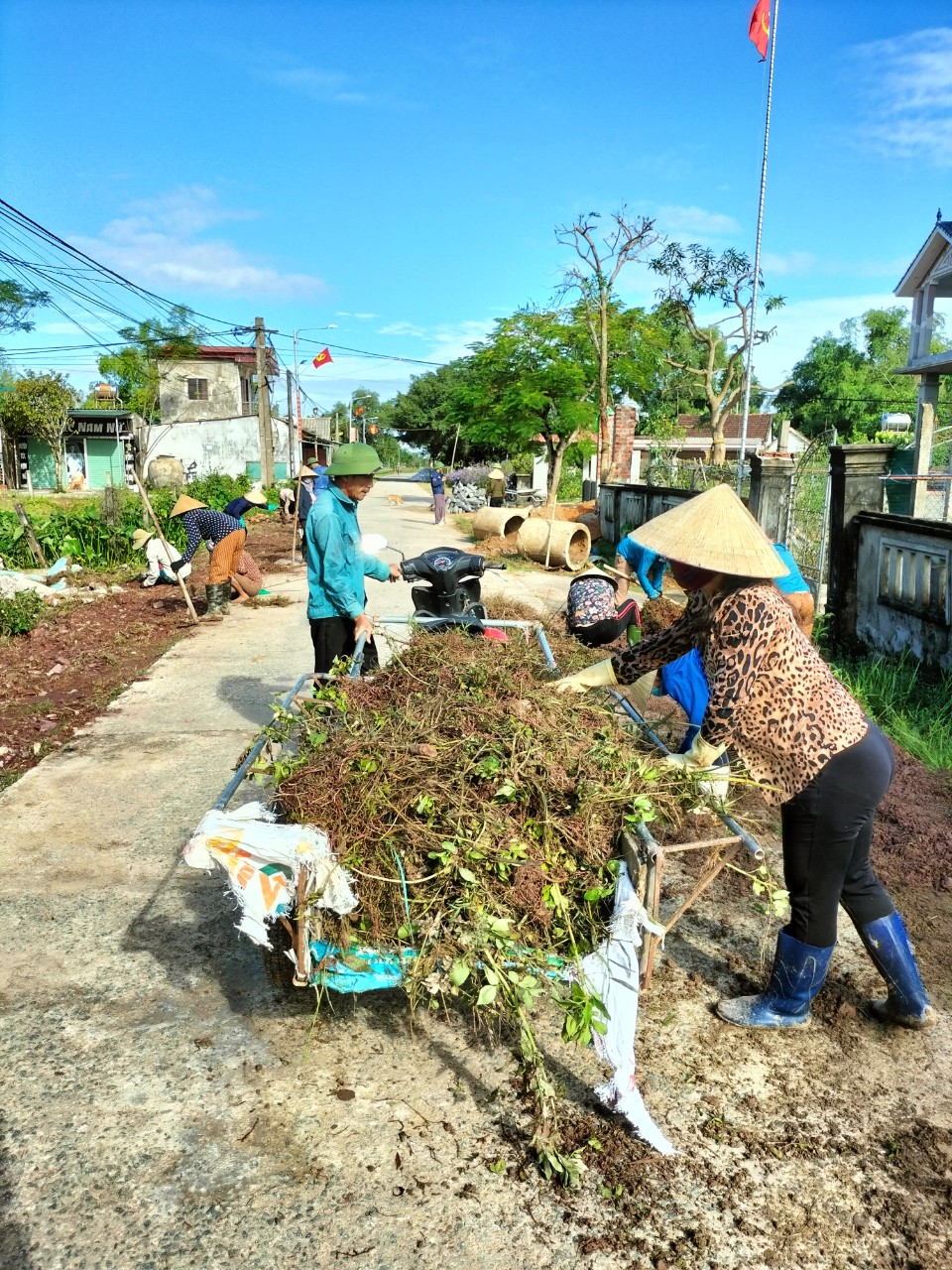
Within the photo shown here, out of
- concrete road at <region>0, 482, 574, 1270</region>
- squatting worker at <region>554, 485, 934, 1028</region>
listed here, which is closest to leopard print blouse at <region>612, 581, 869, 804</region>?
squatting worker at <region>554, 485, 934, 1028</region>

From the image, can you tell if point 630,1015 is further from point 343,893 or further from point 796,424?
point 796,424

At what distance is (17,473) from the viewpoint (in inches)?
1641

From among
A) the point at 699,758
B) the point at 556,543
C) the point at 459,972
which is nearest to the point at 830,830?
the point at 699,758

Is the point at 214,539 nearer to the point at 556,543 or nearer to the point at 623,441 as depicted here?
the point at 556,543

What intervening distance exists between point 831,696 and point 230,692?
5423 mm

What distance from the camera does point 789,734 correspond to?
265 cm

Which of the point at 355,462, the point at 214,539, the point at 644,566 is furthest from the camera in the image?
the point at 214,539

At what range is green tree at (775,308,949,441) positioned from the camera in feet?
148

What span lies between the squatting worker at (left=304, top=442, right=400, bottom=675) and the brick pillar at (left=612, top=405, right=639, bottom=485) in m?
16.9

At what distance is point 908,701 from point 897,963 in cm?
401

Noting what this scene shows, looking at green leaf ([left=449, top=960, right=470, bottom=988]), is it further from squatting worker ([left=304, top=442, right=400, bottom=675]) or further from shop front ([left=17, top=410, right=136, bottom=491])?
shop front ([left=17, top=410, right=136, bottom=491])

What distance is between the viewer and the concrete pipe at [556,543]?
14.9m

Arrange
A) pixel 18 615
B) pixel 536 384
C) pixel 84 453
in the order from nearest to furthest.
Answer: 1. pixel 18 615
2. pixel 536 384
3. pixel 84 453

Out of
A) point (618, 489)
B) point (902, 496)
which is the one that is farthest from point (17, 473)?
point (902, 496)
